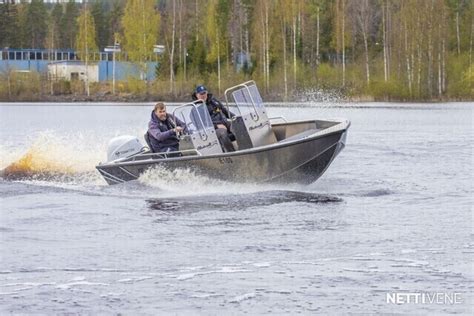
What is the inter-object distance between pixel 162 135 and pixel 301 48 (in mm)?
70655

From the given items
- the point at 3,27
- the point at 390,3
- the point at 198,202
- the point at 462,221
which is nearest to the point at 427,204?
the point at 462,221

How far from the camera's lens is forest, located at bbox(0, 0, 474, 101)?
263 ft

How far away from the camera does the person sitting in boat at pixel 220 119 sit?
20484 mm

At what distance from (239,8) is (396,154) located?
6247cm

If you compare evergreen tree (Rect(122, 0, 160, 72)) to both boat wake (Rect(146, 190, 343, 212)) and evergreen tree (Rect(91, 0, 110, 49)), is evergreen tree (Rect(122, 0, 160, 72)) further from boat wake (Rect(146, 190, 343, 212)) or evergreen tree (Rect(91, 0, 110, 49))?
boat wake (Rect(146, 190, 343, 212))

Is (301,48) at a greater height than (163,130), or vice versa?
(301,48)

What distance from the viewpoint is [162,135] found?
66.5 feet

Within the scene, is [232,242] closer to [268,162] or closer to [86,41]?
[268,162]

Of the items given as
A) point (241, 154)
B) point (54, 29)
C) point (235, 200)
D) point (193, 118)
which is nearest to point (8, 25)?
point (54, 29)

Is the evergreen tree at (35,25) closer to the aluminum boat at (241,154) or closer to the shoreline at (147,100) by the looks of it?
the shoreline at (147,100)

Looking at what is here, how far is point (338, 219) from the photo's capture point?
1722cm

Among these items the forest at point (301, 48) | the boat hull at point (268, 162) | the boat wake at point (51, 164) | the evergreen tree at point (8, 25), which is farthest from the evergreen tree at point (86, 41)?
the boat hull at point (268, 162)

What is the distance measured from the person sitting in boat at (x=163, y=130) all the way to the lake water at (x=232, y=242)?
0.56m

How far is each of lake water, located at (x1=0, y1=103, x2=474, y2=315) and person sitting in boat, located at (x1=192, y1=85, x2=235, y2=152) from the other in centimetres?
87
